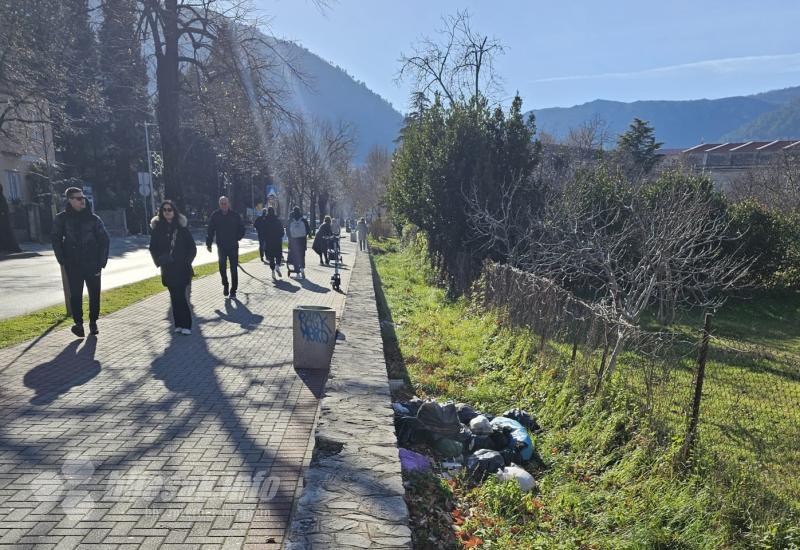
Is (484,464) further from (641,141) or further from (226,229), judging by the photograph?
(641,141)

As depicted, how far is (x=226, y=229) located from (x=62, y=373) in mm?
5078

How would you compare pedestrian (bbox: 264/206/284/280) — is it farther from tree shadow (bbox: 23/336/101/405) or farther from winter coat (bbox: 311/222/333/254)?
tree shadow (bbox: 23/336/101/405)

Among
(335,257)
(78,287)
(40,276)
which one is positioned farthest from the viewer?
(335,257)

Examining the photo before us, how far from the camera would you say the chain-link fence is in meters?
3.86

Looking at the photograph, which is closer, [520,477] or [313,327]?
[520,477]

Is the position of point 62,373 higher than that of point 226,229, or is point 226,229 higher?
point 226,229

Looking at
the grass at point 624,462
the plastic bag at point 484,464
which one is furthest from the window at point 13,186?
the plastic bag at point 484,464

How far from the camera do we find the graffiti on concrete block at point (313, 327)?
→ 6.26 m

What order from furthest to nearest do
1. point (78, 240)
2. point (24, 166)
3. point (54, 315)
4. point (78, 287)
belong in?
point (24, 166), point (54, 315), point (78, 287), point (78, 240)

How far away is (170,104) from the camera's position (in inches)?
508

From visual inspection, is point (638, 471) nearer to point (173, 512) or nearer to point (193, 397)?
point (173, 512)

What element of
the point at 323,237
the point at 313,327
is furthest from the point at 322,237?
the point at 313,327

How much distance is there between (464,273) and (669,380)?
872 centimetres

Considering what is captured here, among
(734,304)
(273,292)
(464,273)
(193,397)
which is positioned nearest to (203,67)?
(273,292)
